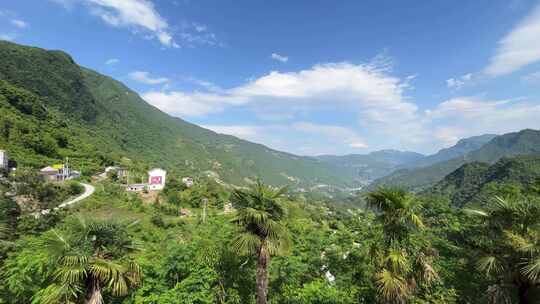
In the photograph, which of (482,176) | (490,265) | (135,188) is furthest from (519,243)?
(482,176)

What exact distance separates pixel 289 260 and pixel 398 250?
16.8 ft

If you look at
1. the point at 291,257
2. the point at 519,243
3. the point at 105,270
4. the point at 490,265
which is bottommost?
the point at 291,257

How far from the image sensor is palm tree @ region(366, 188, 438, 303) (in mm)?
6547

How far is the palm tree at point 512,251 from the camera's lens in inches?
251

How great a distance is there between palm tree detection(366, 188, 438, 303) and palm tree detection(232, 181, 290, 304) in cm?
265

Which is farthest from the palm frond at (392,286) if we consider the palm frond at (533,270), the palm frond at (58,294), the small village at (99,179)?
the small village at (99,179)

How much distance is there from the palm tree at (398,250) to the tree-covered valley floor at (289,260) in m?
0.03

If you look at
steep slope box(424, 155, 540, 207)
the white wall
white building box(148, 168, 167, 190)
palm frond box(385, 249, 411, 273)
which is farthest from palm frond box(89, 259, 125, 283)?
steep slope box(424, 155, 540, 207)

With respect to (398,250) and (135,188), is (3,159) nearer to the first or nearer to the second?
(135,188)

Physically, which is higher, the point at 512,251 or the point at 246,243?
the point at 512,251

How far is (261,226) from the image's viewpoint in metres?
8.23

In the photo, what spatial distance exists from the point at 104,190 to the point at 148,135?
499 feet

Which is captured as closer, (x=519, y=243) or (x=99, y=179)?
(x=519, y=243)

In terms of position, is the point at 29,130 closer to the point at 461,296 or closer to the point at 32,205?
the point at 32,205
